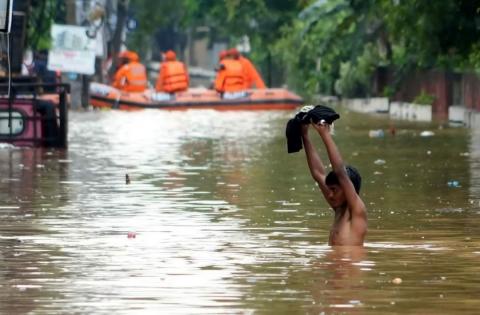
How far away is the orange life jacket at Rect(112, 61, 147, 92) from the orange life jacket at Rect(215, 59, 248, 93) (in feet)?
13.7

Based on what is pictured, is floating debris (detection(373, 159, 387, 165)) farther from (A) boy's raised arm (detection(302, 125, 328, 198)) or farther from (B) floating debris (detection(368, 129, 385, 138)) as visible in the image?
(A) boy's raised arm (detection(302, 125, 328, 198))

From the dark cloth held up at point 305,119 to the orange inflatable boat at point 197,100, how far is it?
140 ft

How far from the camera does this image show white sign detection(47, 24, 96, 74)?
5288 cm

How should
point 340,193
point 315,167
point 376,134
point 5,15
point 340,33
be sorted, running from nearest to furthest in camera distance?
point 340,193
point 315,167
point 5,15
point 376,134
point 340,33

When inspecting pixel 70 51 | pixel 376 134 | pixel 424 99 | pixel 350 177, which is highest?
pixel 70 51

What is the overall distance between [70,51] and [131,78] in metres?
9.27

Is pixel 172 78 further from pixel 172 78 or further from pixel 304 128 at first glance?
pixel 304 128

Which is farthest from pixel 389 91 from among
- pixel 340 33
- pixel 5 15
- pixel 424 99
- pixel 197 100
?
pixel 5 15

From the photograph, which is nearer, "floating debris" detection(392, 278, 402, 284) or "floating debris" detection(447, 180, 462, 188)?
"floating debris" detection(392, 278, 402, 284)

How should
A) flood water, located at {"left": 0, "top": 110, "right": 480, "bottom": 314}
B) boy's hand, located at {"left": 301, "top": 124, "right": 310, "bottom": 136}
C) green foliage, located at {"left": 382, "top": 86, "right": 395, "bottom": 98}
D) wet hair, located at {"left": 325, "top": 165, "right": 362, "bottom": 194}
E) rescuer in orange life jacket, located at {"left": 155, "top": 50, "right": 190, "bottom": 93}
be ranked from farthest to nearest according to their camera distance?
rescuer in orange life jacket, located at {"left": 155, "top": 50, "right": 190, "bottom": 93} < green foliage, located at {"left": 382, "top": 86, "right": 395, "bottom": 98} < wet hair, located at {"left": 325, "top": 165, "right": 362, "bottom": 194} < boy's hand, located at {"left": 301, "top": 124, "right": 310, "bottom": 136} < flood water, located at {"left": 0, "top": 110, "right": 480, "bottom": 314}

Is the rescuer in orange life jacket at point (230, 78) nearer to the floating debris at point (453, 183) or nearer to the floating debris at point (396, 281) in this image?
the floating debris at point (453, 183)

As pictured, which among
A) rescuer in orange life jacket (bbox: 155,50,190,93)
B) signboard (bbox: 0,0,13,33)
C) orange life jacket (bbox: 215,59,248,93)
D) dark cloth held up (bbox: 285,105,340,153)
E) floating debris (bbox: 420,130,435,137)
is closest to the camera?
dark cloth held up (bbox: 285,105,340,153)

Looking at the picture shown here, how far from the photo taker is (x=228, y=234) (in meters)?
16.7

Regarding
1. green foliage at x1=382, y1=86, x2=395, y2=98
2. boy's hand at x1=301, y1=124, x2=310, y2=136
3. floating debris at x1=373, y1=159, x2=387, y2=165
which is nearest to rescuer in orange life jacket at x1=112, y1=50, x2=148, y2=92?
green foliage at x1=382, y1=86, x2=395, y2=98
